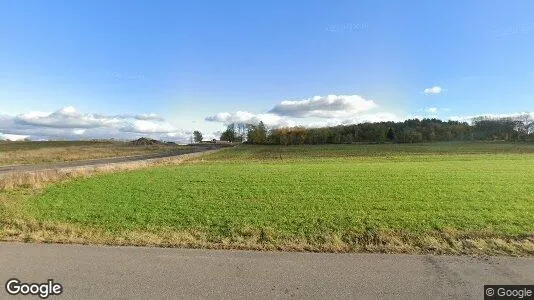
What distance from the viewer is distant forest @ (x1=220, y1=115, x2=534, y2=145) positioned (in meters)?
107

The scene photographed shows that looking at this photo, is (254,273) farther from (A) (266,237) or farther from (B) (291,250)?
(A) (266,237)

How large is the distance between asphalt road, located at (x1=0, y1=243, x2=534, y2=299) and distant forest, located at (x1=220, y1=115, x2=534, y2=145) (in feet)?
350

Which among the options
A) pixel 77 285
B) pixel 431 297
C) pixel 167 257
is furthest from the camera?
pixel 167 257

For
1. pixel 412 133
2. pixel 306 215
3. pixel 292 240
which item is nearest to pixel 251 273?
pixel 292 240

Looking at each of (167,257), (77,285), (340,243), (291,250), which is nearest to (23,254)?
(77,285)

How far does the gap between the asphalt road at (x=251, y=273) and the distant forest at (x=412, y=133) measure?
107m

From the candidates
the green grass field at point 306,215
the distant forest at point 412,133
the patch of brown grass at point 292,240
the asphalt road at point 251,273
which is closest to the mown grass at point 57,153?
the green grass field at point 306,215

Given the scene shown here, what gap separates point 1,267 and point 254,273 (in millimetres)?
3851

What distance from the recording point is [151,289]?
15.1ft

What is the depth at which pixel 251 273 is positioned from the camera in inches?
200

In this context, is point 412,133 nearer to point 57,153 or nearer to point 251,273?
point 57,153

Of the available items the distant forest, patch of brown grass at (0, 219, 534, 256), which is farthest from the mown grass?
the distant forest

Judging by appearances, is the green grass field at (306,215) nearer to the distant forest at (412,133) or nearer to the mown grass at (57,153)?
the mown grass at (57,153)

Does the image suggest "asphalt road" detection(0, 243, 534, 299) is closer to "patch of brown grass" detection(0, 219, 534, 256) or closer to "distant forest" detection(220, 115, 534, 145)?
"patch of brown grass" detection(0, 219, 534, 256)
